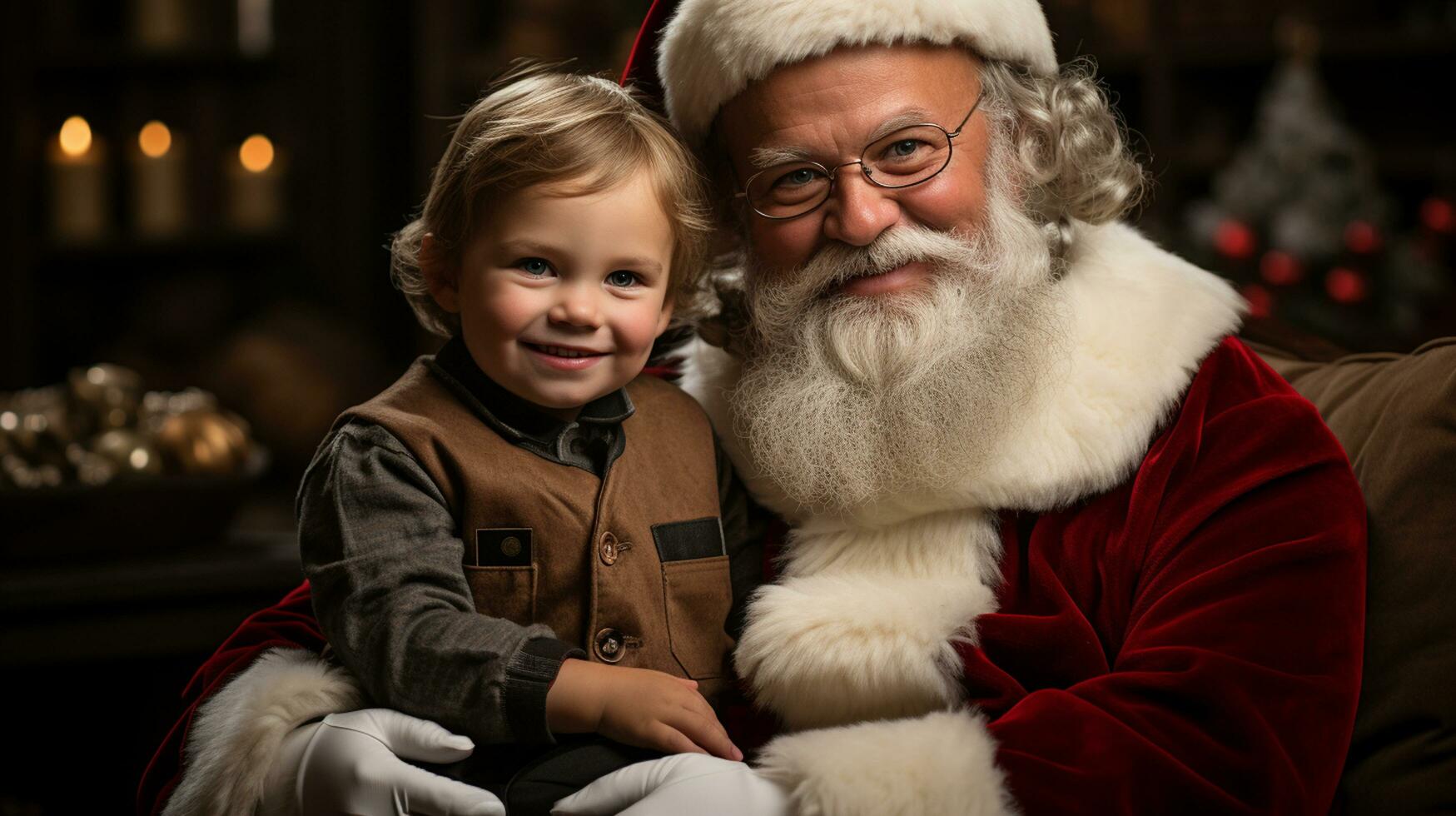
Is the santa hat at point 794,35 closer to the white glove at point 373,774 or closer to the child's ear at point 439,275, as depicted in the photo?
the child's ear at point 439,275

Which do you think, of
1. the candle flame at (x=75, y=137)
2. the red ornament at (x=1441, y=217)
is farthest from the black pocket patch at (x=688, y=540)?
the candle flame at (x=75, y=137)

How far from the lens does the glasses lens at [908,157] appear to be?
1.54 meters

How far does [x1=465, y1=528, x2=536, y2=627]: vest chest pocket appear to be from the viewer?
1373 millimetres

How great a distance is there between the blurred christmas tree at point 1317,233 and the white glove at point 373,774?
3369 millimetres

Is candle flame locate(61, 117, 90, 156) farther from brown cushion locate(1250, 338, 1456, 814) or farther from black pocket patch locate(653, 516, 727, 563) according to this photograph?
brown cushion locate(1250, 338, 1456, 814)

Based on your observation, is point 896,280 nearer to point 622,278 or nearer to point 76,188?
point 622,278

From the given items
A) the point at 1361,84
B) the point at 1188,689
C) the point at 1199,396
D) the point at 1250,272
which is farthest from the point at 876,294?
the point at 1361,84

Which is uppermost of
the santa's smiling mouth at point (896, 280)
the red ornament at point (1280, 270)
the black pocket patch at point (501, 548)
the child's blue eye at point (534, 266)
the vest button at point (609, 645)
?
the child's blue eye at point (534, 266)

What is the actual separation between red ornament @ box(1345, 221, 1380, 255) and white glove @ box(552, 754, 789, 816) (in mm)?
3581

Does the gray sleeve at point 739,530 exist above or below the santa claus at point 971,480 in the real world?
below

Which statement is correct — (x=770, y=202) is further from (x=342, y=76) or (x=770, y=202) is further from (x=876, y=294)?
(x=342, y=76)

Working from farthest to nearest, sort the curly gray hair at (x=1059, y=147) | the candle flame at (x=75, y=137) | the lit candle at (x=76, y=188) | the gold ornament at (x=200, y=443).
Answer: the lit candle at (x=76, y=188)
the candle flame at (x=75, y=137)
the gold ornament at (x=200, y=443)
the curly gray hair at (x=1059, y=147)

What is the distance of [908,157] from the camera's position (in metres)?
1.55

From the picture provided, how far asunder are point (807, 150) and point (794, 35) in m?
0.14
